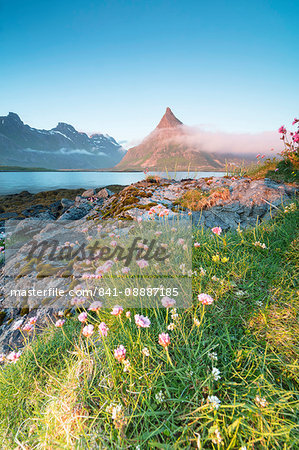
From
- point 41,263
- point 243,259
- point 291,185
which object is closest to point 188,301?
point 243,259

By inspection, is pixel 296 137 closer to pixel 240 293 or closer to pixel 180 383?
pixel 240 293

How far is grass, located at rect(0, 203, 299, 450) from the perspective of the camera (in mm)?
1223

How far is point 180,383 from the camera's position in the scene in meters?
1.52

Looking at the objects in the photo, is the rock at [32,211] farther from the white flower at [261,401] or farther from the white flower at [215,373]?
the white flower at [261,401]

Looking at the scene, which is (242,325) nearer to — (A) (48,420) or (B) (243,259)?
(B) (243,259)

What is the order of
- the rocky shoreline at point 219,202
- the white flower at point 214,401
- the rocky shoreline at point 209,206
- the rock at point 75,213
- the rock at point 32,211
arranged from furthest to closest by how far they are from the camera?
the rock at point 32,211
the rock at point 75,213
the rocky shoreline at point 219,202
the rocky shoreline at point 209,206
the white flower at point 214,401

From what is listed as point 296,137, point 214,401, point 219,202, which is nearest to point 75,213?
point 219,202

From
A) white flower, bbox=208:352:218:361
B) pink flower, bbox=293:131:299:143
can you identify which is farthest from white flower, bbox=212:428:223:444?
pink flower, bbox=293:131:299:143

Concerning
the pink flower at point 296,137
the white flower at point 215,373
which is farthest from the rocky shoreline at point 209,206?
the white flower at point 215,373

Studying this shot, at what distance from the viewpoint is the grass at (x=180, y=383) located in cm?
122

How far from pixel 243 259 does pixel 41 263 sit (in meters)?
4.69

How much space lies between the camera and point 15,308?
388 centimetres

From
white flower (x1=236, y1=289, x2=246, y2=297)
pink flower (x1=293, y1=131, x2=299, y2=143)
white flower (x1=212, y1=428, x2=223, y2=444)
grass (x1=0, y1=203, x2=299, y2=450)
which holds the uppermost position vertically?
pink flower (x1=293, y1=131, x2=299, y2=143)

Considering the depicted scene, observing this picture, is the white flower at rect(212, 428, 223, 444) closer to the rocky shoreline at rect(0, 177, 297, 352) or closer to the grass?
the grass
